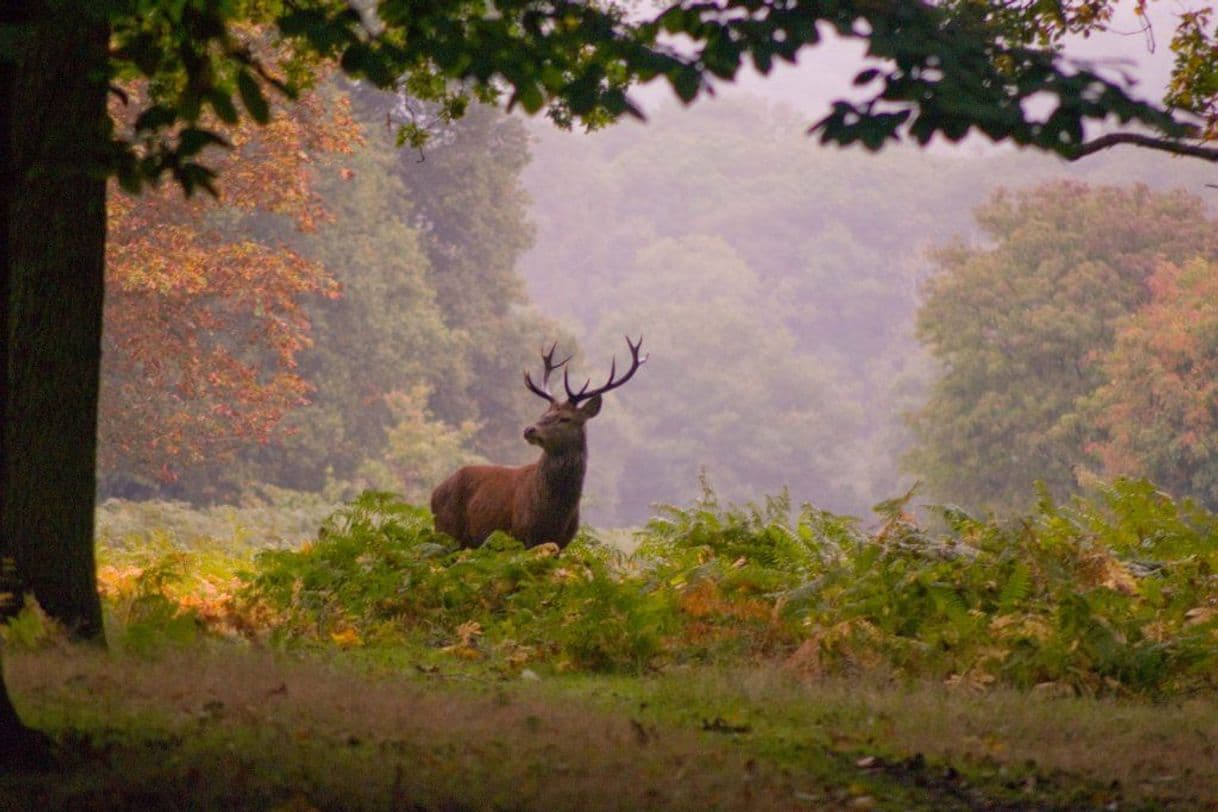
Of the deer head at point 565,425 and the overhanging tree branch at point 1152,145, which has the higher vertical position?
the overhanging tree branch at point 1152,145

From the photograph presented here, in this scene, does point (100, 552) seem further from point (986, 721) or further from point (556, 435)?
point (986, 721)

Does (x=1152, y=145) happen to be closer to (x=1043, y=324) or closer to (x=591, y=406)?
(x=591, y=406)

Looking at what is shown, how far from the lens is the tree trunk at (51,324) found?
8.09 m

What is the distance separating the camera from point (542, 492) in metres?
13.4

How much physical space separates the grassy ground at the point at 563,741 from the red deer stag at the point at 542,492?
181 inches

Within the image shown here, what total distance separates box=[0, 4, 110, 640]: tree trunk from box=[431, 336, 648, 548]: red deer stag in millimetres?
5378

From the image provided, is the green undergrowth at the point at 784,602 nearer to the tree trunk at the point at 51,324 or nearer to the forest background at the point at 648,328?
the tree trunk at the point at 51,324

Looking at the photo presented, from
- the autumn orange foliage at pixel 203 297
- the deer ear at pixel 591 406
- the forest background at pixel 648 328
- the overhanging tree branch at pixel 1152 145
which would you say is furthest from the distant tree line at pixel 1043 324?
the overhanging tree branch at pixel 1152 145

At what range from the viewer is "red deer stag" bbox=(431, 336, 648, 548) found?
1342cm

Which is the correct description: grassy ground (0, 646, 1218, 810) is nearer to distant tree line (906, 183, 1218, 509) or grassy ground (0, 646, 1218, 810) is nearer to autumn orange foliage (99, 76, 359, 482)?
autumn orange foliage (99, 76, 359, 482)

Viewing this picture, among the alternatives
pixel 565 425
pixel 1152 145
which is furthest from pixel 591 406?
pixel 1152 145

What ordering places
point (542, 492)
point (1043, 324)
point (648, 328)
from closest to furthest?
point (542, 492) → point (1043, 324) → point (648, 328)

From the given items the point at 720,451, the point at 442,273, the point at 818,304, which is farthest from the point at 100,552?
the point at 818,304

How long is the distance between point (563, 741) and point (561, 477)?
22.7ft
